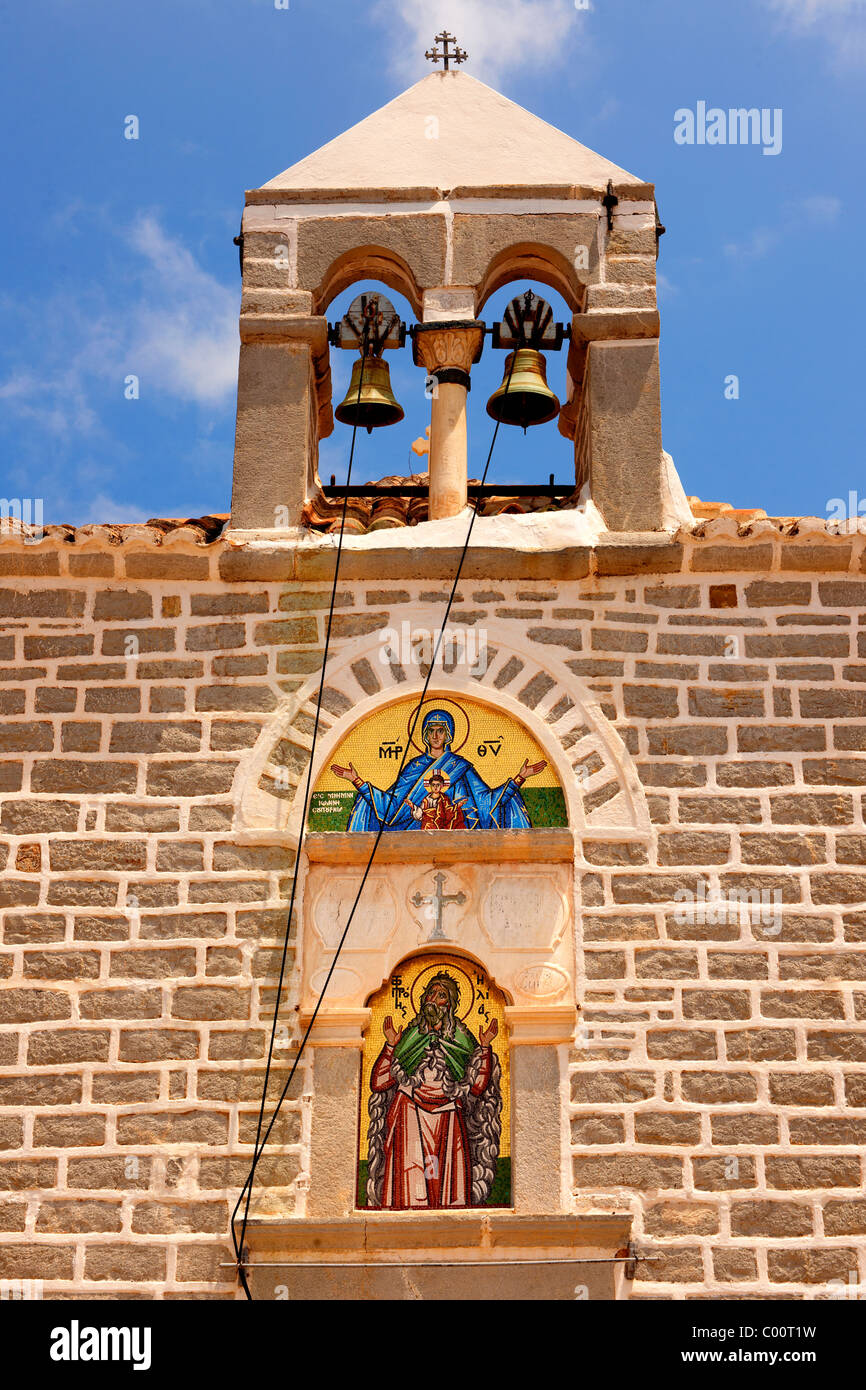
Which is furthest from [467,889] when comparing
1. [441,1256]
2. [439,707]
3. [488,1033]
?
[441,1256]

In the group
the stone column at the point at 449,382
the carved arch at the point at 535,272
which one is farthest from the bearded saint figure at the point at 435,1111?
the carved arch at the point at 535,272

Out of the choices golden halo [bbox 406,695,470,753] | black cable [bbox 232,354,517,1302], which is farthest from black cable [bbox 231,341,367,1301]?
golden halo [bbox 406,695,470,753]

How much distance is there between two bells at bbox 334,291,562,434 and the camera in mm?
9883

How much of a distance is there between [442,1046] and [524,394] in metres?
3.07

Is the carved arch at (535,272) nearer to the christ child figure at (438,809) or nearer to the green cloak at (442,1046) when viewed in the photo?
the christ child figure at (438,809)

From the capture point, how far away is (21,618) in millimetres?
9273

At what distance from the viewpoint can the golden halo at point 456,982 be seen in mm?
8484

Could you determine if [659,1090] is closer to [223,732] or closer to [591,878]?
[591,878]

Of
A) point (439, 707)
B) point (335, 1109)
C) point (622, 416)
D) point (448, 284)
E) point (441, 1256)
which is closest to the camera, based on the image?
point (441, 1256)

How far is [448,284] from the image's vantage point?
977 centimetres

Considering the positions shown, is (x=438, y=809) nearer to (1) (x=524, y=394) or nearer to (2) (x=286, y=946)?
(2) (x=286, y=946)

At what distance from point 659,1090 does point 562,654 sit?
1862 millimetres
